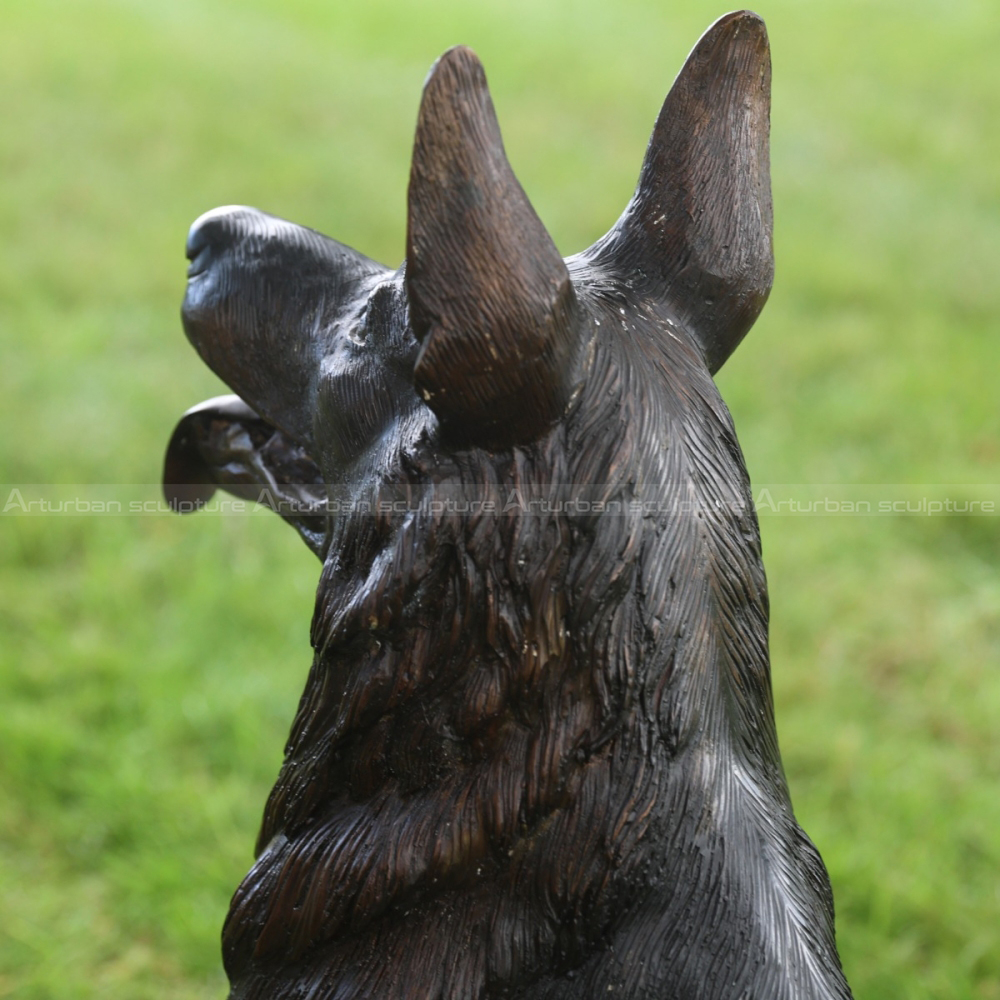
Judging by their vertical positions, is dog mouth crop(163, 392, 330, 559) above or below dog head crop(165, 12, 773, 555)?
below

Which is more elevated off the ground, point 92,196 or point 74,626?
point 92,196

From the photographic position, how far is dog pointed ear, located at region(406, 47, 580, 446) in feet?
2.21

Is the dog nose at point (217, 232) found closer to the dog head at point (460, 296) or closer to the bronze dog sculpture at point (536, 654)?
the dog head at point (460, 296)

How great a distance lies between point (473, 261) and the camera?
69 centimetres

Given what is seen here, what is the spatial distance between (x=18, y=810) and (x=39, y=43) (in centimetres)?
386

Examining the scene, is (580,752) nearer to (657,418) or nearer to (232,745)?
(657,418)

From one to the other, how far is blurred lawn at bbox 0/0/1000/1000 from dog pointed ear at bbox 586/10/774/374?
4.09 ft

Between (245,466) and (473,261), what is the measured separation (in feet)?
1.54

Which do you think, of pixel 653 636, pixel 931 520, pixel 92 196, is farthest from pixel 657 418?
pixel 92 196

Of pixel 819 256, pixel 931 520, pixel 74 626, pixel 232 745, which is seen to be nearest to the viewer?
pixel 232 745

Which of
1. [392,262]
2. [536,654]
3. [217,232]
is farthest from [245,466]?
[392,262]

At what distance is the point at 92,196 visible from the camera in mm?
3908

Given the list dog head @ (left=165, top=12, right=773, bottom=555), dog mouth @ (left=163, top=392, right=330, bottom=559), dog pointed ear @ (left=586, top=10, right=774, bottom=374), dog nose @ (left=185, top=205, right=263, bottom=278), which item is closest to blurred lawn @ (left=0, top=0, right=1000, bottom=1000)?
dog mouth @ (left=163, top=392, right=330, bottom=559)

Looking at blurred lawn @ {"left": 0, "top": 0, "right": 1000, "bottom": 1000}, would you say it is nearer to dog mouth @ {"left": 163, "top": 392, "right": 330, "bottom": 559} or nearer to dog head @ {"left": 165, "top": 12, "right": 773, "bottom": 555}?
dog mouth @ {"left": 163, "top": 392, "right": 330, "bottom": 559}
